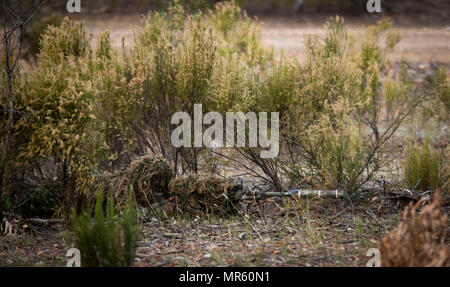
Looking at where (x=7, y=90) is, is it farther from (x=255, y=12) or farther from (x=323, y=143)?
(x=255, y=12)

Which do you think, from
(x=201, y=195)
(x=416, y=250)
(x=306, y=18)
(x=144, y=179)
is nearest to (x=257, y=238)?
(x=201, y=195)

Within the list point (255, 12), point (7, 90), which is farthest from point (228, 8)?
point (255, 12)

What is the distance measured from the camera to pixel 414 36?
12.6 metres

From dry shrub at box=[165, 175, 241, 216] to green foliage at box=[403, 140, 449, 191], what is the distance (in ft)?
4.90

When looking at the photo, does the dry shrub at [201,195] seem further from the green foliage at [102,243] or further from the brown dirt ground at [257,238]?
the green foliage at [102,243]

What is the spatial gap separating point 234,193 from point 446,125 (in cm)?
463

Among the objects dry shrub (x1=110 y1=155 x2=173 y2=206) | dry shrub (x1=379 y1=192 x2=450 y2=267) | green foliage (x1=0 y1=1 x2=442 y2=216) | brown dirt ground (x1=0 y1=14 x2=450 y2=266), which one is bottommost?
brown dirt ground (x1=0 y1=14 x2=450 y2=266)

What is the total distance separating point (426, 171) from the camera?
4.29m

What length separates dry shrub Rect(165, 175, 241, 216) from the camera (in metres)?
3.85

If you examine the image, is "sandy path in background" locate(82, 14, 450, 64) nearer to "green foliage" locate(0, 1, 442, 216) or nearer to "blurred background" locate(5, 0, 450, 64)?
"blurred background" locate(5, 0, 450, 64)

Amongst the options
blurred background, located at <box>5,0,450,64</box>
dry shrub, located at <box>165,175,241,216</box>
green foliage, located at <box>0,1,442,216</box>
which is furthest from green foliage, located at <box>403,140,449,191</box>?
blurred background, located at <box>5,0,450,64</box>

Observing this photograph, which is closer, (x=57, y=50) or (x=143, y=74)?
(x=143, y=74)

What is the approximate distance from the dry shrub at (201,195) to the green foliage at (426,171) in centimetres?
149

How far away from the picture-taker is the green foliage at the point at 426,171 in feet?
13.8
